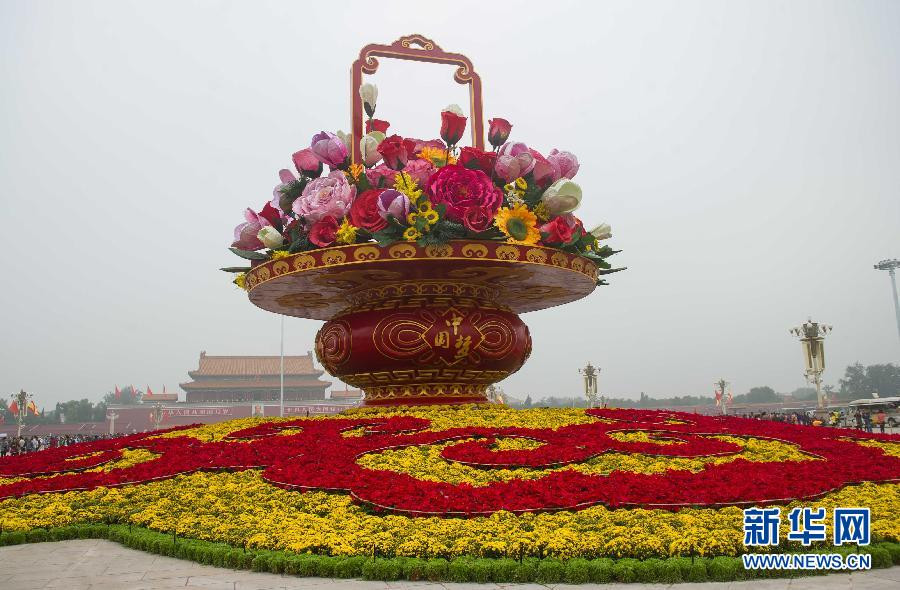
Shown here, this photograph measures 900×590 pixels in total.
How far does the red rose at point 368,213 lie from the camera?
6047mm

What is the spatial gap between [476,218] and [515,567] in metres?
3.58

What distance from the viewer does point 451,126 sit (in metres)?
7.39

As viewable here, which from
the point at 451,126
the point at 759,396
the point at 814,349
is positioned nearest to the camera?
the point at 451,126

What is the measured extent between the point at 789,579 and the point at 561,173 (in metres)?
4.73

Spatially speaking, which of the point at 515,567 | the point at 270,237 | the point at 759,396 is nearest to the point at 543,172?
the point at 270,237

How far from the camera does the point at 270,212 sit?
23.0 feet

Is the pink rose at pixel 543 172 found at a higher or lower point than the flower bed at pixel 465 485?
higher

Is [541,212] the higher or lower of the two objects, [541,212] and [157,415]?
the higher

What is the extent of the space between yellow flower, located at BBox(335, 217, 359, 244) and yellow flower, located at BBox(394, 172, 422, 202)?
566 mm

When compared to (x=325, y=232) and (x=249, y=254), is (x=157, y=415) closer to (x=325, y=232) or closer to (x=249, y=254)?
(x=249, y=254)

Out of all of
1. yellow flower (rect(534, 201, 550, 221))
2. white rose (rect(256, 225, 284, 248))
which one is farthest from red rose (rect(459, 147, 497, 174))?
white rose (rect(256, 225, 284, 248))

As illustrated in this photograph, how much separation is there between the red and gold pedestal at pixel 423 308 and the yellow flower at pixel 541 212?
404mm

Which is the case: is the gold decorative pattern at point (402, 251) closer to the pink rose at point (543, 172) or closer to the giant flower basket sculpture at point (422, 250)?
the giant flower basket sculpture at point (422, 250)

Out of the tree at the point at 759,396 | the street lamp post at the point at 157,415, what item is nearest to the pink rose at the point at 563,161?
the street lamp post at the point at 157,415
